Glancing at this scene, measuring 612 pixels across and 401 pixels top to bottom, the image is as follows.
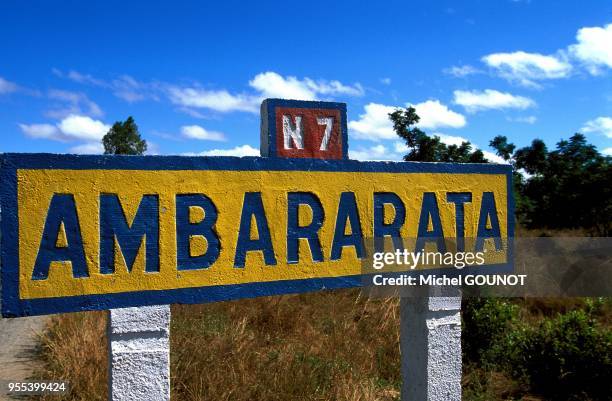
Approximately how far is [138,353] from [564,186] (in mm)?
14256

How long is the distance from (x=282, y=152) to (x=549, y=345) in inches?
157

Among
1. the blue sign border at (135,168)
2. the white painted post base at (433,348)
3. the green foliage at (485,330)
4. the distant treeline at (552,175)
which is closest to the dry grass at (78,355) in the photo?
the blue sign border at (135,168)

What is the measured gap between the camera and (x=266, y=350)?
527cm

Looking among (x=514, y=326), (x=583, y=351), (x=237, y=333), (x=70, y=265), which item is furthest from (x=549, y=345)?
(x=70, y=265)

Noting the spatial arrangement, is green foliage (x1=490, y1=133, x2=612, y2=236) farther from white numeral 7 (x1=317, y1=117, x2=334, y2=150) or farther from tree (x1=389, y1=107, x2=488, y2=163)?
white numeral 7 (x1=317, y1=117, x2=334, y2=150)

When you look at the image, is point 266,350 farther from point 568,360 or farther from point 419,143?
point 419,143

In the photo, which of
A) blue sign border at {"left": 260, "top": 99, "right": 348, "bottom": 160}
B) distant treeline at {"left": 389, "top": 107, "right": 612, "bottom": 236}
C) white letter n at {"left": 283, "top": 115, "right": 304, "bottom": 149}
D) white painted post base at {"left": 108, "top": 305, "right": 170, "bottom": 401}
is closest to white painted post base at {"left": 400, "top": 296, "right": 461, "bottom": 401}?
blue sign border at {"left": 260, "top": 99, "right": 348, "bottom": 160}

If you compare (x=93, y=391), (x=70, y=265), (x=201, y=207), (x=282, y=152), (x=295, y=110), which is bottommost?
(x=93, y=391)

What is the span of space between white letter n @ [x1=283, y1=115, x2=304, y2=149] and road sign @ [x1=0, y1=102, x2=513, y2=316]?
3 centimetres

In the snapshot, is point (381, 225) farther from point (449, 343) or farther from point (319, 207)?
point (449, 343)

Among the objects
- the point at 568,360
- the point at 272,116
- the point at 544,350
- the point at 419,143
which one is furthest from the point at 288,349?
the point at 419,143

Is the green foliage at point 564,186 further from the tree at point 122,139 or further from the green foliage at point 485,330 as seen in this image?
the tree at point 122,139

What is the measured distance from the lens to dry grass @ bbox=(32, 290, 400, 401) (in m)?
4.30

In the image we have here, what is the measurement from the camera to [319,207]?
9.37ft
